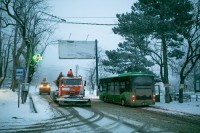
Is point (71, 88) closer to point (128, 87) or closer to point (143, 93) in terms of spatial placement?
point (128, 87)

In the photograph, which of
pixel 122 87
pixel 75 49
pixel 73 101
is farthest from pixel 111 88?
pixel 75 49

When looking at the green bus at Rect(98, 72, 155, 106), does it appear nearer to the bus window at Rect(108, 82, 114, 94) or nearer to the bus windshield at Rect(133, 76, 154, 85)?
the bus windshield at Rect(133, 76, 154, 85)

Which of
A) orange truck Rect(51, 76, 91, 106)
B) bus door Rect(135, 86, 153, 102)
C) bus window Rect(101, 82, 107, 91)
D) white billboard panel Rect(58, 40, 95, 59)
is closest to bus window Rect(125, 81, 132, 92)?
bus door Rect(135, 86, 153, 102)

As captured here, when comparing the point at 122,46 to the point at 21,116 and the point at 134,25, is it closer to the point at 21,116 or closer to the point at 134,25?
the point at 134,25

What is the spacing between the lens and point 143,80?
90.3 ft

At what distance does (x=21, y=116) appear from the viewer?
58.0 ft

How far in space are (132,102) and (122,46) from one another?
769 inches

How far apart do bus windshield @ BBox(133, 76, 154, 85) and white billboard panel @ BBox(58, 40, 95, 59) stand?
1873 cm

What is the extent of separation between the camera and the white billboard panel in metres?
44.7

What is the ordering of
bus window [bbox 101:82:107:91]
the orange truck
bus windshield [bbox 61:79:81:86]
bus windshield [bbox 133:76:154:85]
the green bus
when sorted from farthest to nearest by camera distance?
bus window [bbox 101:82:107:91]
bus windshield [bbox 61:79:81:86]
the orange truck
bus windshield [bbox 133:76:154:85]
the green bus

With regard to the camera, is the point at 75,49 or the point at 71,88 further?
the point at 75,49

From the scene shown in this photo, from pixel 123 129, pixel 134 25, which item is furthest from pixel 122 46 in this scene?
pixel 123 129

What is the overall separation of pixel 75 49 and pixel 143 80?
756 inches

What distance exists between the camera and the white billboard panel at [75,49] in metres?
44.7
